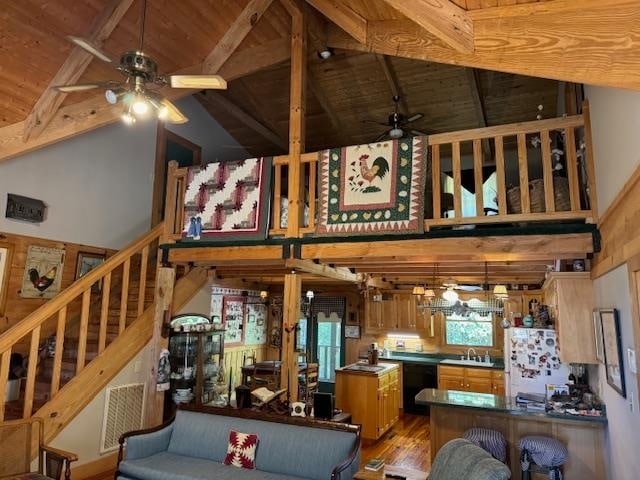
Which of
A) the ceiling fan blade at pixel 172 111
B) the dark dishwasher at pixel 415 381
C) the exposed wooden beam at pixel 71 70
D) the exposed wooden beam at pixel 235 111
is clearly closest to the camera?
the ceiling fan blade at pixel 172 111

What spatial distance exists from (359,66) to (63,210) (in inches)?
178

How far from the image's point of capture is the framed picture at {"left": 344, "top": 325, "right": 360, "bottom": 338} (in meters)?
8.68

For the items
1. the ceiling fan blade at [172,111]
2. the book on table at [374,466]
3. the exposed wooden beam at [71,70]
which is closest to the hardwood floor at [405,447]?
the book on table at [374,466]

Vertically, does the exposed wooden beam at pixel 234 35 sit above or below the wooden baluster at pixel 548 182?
above

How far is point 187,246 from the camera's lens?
→ 16.7 ft

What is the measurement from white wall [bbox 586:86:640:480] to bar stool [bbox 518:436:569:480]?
0.36m

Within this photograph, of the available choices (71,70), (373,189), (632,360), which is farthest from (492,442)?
(71,70)

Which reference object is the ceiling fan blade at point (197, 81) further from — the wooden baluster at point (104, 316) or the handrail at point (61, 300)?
the wooden baluster at point (104, 316)

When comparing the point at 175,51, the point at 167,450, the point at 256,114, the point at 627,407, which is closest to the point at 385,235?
the point at 627,407

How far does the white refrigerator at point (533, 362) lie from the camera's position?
4719 millimetres

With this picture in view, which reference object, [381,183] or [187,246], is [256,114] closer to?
[187,246]

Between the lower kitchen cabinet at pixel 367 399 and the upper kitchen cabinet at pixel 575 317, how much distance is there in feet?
10.1

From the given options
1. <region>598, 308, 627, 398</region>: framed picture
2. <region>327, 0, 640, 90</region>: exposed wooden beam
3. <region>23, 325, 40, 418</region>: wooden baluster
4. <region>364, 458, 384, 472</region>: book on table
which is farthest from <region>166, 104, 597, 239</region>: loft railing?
<region>23, 325, 40, 418</region>: wooden baluster

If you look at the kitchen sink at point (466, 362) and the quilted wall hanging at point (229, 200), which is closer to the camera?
the quilted wall hanging at point (229, 200)
